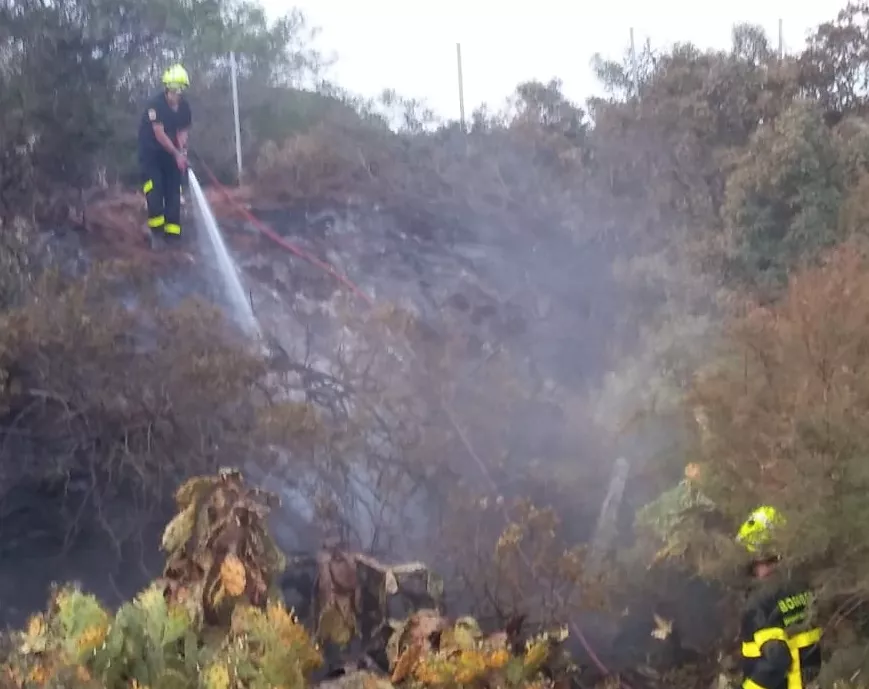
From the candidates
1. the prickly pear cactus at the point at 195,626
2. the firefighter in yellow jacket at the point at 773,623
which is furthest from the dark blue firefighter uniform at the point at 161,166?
the firefighter in yellow jacket at the point at 773,623

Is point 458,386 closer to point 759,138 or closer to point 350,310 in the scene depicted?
point 350,310

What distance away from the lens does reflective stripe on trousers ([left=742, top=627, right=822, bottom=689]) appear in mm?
3656

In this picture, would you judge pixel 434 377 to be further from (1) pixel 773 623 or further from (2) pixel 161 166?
(1) pixel 773 623

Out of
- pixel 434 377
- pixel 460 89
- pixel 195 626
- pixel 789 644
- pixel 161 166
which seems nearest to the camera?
pixel 789 644

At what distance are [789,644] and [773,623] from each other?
0.09 metres

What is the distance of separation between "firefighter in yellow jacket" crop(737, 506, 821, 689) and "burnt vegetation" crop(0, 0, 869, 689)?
0.39 ft

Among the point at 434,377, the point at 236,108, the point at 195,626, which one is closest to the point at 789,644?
the point at 195,626

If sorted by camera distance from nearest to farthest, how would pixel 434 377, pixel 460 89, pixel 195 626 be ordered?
pixel 195 626
pixel 434 377
pixel 460 89

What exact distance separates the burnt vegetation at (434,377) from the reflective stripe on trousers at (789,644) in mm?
343

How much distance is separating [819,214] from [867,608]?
3.31 metres

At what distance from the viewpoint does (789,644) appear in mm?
3686

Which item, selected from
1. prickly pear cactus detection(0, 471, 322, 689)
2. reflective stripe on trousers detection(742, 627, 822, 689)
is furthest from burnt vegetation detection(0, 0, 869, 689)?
reflective stripe on trousers detection(742, 627, 822, 689)

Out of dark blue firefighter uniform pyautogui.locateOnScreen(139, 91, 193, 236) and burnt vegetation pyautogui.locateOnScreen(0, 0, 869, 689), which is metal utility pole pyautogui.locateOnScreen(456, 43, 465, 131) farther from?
dark blue firefighter uniform pyautogui.locateOnScreen(139, 91, 193, 236)

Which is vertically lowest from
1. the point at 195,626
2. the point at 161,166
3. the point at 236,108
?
the point at 195,626
